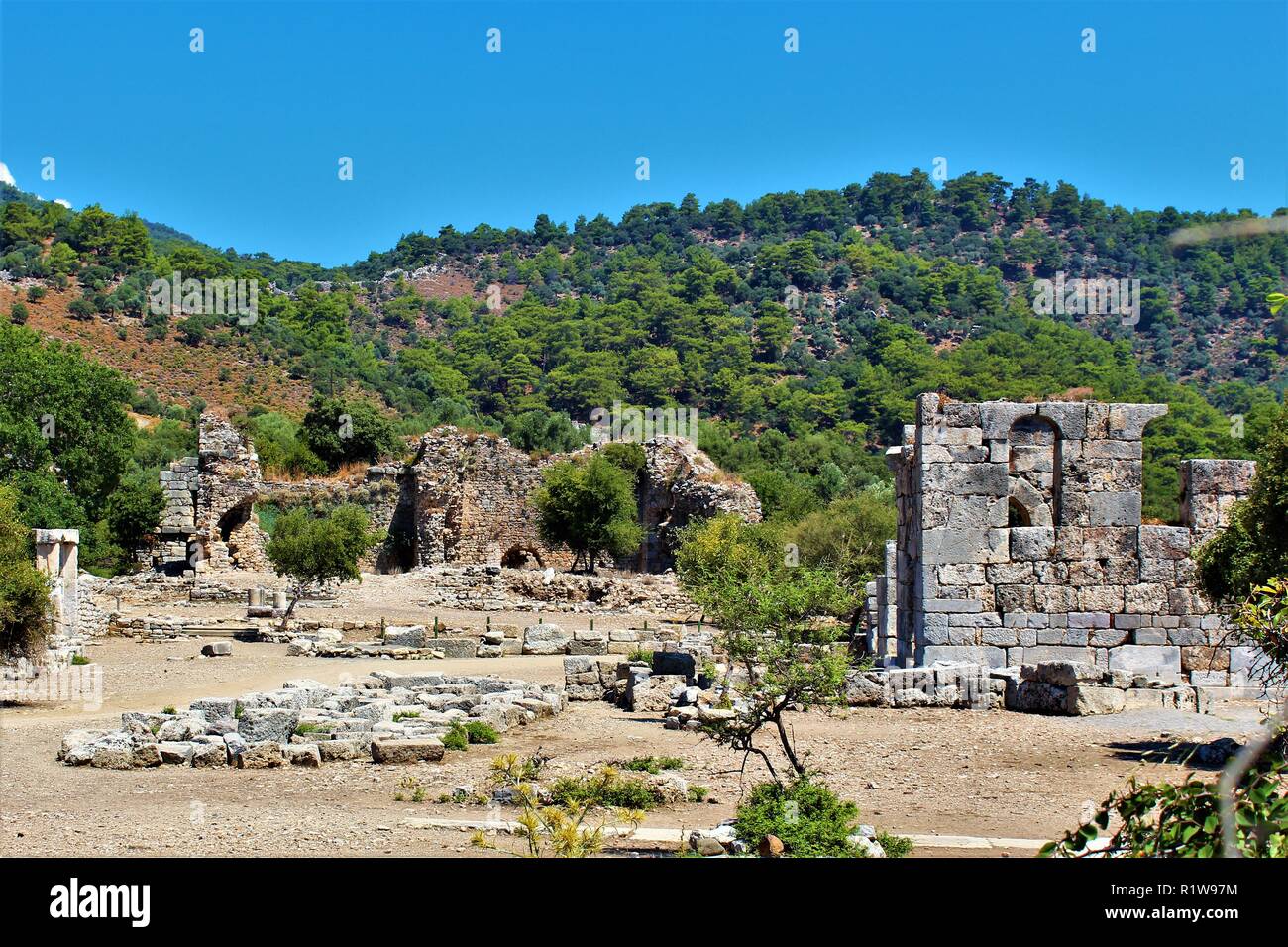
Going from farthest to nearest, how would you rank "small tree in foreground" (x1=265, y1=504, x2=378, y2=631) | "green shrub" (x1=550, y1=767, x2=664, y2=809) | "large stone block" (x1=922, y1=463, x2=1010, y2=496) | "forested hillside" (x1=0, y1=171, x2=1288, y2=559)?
"forested hillside" (x1=0, y1=171, x2=1288, y2=559) < "small tree in foreground" (x1=265, y1=504, x2=378, y2=631) < "large stone block" (x1=922, y1=463, x2=1010, y2=496) < "green shrub" (x1=550, y1=767, x2=664, y2=809)

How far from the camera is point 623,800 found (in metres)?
10.1

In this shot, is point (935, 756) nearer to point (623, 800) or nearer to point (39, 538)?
point (623, 800)

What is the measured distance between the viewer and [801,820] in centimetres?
801

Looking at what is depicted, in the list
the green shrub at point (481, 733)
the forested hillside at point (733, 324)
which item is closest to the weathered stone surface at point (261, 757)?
the green shrub at point (481, 733)

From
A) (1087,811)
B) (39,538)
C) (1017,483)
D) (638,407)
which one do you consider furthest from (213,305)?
(1087,811)

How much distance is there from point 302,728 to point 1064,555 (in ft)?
28.5

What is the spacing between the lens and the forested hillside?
193ft

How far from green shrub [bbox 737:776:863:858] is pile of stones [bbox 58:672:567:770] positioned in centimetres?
493

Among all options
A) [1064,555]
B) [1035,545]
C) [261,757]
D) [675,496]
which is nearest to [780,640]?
[261,757]

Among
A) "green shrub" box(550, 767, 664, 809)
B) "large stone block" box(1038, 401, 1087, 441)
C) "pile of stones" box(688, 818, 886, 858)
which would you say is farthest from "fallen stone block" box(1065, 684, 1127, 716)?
"pile of stones" box(688, 818, 886, 858)

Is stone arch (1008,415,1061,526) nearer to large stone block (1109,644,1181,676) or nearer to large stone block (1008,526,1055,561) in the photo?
large stone block (1008,526,1055,561)

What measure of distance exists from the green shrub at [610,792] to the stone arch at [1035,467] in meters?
7.29
